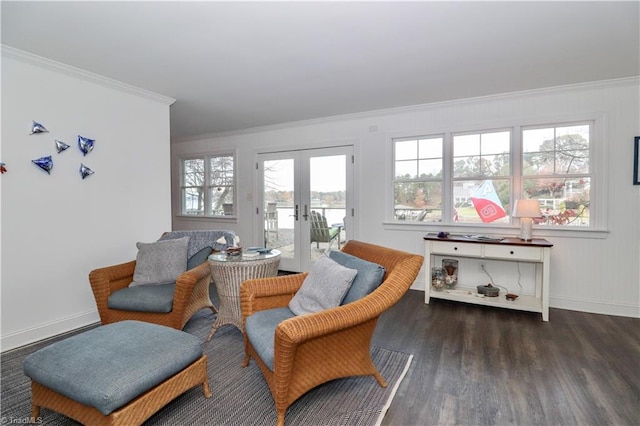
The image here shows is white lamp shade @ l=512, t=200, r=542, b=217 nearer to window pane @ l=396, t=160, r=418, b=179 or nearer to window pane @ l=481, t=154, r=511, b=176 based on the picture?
window pane @ l=481, t=154, r=511, b=176

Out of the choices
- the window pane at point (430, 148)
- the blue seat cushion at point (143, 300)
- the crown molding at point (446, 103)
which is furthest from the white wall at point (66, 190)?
the window pane at point (430, 148)

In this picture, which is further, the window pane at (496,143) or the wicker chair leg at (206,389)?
the window pane at (496,143)

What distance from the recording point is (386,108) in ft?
13.5

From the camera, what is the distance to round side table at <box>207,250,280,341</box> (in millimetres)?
2543

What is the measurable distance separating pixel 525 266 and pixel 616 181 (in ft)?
3.91

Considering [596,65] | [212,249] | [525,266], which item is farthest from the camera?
[525,266]

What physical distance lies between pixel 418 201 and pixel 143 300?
10.6 ft

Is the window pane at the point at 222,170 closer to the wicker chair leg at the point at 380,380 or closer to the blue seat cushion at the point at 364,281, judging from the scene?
the blue seat cushion at the point at 364,281

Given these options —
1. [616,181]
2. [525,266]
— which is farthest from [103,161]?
[616,181]

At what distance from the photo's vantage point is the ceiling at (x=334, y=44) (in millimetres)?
2018

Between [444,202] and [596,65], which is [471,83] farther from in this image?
[444,202]

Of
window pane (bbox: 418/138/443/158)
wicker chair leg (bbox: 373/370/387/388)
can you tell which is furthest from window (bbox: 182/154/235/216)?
wicker chair leg (bbox: 373/370/387/388)

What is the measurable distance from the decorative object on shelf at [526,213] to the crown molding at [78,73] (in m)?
3.98

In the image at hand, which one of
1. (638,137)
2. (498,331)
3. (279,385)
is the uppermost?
(638,137)
